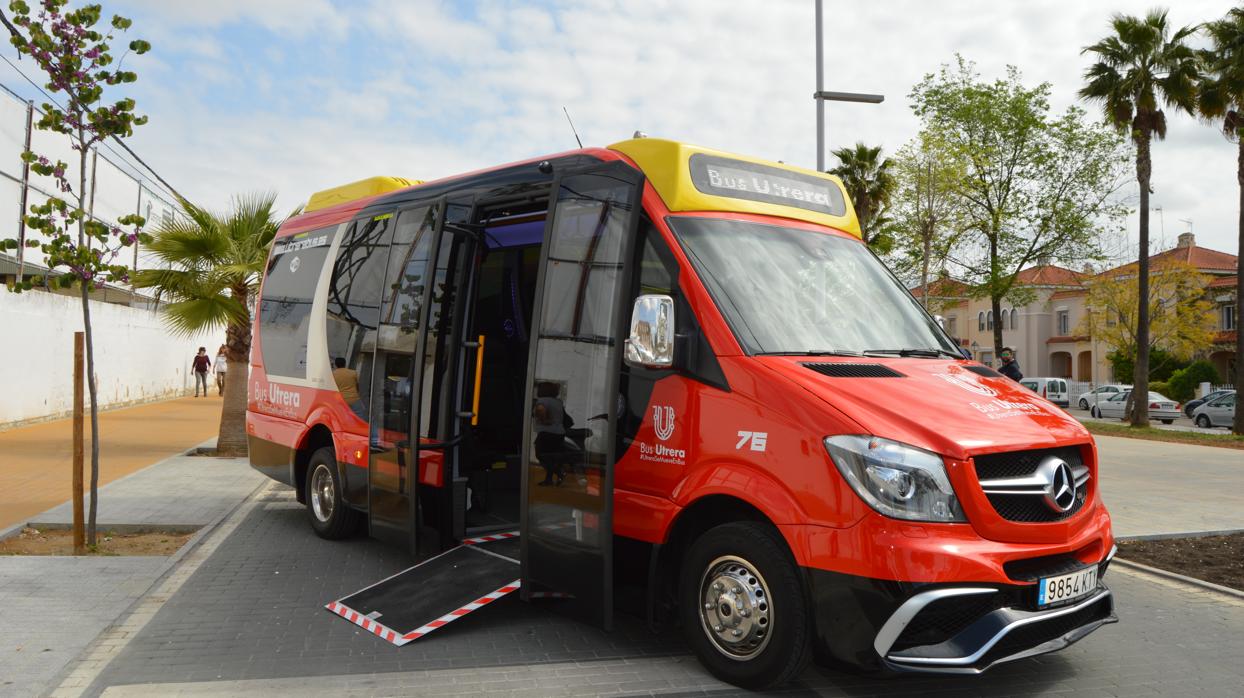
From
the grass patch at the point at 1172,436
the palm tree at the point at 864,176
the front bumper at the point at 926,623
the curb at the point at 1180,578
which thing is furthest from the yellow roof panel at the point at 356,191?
the palm tree at the point at 864,176

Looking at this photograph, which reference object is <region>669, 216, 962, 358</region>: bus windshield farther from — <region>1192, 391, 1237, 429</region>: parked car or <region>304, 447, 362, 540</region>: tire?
<region>1192, 391, 1237, 429</region>: parked car

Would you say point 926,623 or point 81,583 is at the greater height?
point 926,623

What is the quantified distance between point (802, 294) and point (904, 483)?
4.94ft

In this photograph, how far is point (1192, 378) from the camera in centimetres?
4584

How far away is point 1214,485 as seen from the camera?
44.9 ft

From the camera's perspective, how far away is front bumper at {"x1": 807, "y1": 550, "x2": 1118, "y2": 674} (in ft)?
13.3

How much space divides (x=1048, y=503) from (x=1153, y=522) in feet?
22.2

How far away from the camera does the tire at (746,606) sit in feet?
14.5

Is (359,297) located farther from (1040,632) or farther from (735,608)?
(1040,632)

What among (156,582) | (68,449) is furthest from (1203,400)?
(156,582)

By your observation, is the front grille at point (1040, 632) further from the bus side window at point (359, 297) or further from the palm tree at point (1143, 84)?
the palm tree at point (1143, 84)

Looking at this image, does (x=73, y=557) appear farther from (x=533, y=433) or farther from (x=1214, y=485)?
(x=1214, y=485)

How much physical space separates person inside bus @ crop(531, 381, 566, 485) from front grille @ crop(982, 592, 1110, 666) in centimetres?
243

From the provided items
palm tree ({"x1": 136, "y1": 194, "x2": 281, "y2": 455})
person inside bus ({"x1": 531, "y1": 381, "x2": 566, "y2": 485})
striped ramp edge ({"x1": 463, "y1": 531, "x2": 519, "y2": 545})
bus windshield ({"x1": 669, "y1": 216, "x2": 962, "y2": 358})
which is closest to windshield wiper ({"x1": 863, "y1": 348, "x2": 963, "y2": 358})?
bus windshield ({"x1": 669, "y1": 216, "x2": 962, "y2": 358})
